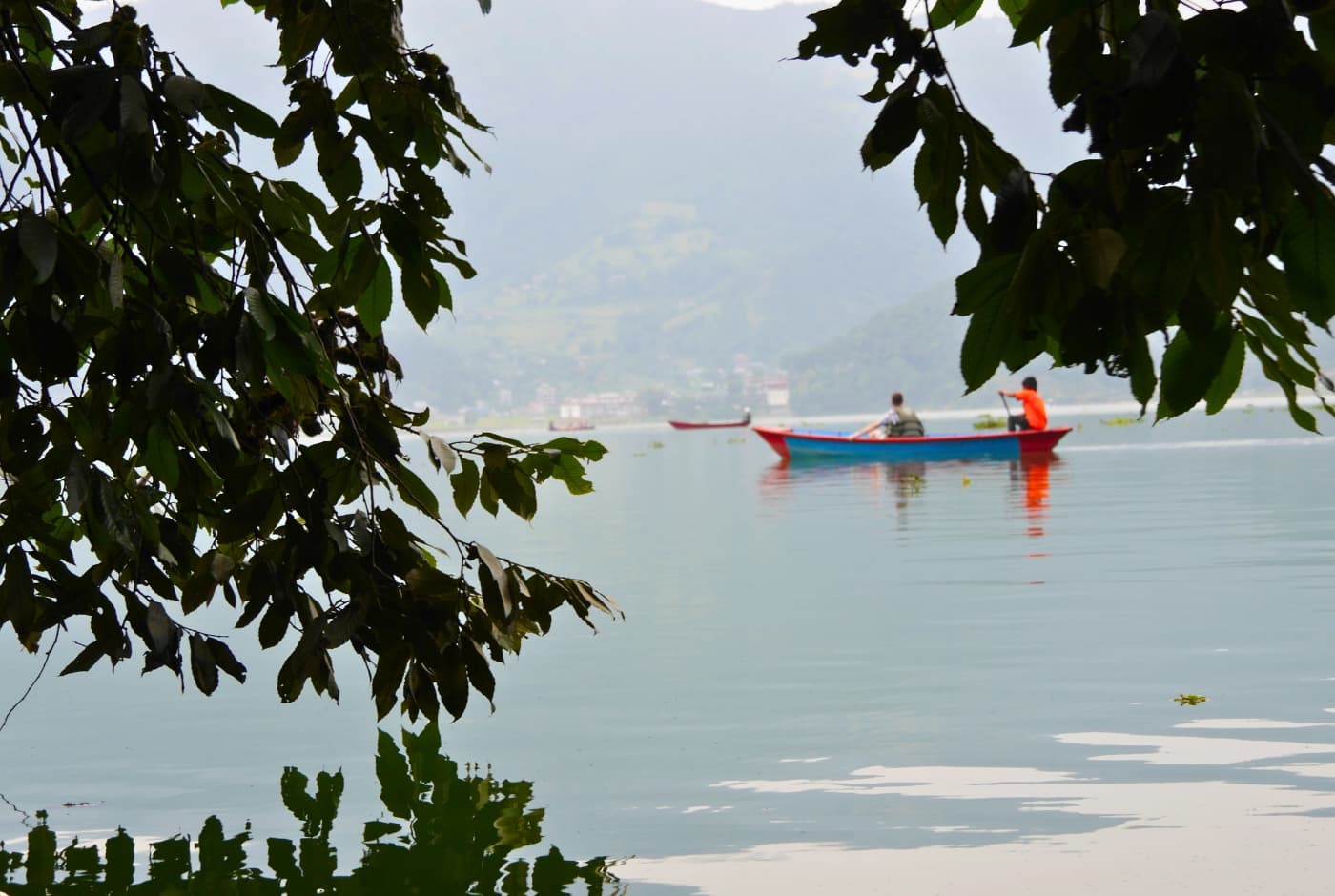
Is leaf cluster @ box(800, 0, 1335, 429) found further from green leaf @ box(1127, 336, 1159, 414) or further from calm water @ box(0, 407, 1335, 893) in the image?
calm water @ box(0, 407, 1335, 893)

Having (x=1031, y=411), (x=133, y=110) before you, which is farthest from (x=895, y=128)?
(x=1031, y=411)

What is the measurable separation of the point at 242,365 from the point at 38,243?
1.69 feet

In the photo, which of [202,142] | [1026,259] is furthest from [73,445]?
[1026,259]

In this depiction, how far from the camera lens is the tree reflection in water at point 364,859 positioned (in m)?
4.95

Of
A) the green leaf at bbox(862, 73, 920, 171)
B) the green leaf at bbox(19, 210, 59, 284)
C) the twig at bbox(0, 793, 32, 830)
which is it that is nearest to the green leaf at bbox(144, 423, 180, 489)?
the green leaf at bbox(19, 210, 59, 284)

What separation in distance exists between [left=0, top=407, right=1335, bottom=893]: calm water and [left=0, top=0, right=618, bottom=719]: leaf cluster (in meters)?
1.43

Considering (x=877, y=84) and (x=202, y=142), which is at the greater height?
(x=202, y=142)

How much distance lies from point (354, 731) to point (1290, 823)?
13.7 feet

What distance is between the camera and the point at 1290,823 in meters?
5.09

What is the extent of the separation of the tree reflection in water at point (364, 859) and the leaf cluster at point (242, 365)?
1024 mm

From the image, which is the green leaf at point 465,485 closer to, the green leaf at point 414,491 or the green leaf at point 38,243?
the green leaf at point 414,491

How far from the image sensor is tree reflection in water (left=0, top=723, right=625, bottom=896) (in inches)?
195

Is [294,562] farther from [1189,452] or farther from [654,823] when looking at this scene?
[1189,452]

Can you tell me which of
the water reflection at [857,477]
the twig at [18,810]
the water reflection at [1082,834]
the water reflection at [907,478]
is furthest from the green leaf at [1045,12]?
the water reflection at [857,477]
